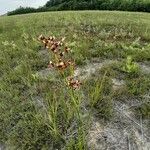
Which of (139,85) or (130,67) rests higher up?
(130,67)

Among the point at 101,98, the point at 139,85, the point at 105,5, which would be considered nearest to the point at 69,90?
the point at 101,98

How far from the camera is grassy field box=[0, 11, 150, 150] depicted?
212 inches

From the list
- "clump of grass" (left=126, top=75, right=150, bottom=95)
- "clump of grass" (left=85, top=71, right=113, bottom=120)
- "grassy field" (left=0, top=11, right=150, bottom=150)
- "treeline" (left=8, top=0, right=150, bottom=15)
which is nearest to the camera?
"grassy field" (left=0, top=11, right=150, bottom=150)

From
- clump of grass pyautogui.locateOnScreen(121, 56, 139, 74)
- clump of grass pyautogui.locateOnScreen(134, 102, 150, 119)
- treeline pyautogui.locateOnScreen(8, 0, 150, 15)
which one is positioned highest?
clump of grass pyautogui.locateOnScreen(121, 56, 139, 74)

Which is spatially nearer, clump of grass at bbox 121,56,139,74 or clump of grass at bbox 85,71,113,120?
clump of grass at bbox 85,71,113,120

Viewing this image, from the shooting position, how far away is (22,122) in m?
5.68

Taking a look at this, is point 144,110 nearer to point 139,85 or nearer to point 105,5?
point 139,85

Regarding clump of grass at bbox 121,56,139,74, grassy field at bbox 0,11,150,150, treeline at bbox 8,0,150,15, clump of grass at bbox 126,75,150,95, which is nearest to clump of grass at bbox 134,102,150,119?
grassy field at bbox 0,11,150,150

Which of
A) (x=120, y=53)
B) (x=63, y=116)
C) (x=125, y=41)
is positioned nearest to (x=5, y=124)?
(x=63, y=116)

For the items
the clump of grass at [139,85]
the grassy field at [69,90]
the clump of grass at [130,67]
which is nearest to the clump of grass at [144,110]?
the grassy field at [69,90]

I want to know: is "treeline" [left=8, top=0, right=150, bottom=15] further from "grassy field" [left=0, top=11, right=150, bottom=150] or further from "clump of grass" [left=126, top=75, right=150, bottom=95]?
"clump of grass" [left=126, top=75, right=150, bottom=95]

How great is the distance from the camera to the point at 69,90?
17.1ft

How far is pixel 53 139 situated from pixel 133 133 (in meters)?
1.16

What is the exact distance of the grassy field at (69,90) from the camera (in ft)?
17.6
